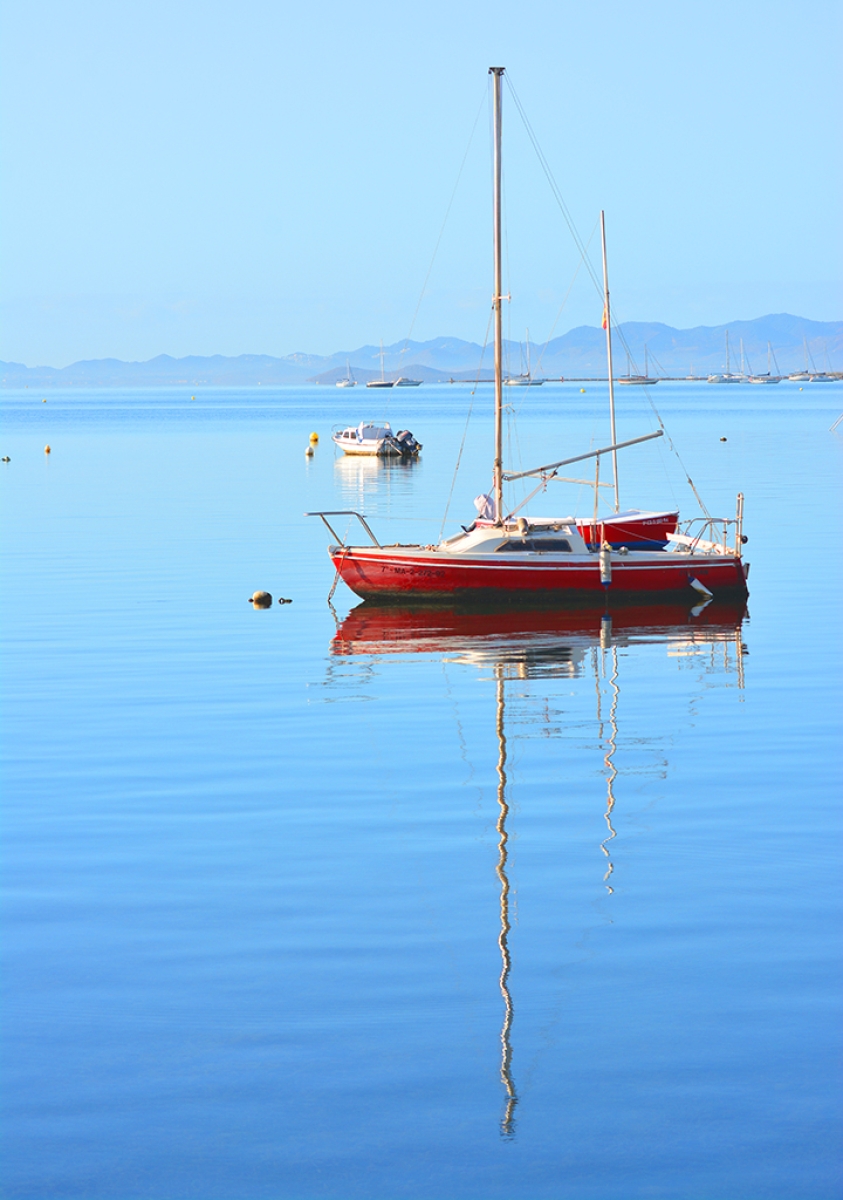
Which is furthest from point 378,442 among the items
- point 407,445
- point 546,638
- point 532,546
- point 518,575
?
point 546,638

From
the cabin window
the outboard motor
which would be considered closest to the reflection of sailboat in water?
the cabin window

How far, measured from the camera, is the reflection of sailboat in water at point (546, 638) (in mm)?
29594

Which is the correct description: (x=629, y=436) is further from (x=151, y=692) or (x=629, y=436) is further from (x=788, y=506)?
(x=151, y=692)

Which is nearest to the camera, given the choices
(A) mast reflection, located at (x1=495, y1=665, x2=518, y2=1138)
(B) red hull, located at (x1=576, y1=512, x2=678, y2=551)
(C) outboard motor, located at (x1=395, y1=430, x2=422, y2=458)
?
(A) mast reflection, located at (x1=495, y1=665, x2=518, y2=1138)

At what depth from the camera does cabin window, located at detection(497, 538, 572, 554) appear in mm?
38188

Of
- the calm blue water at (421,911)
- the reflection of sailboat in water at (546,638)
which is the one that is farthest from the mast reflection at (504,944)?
the reflection of sailboat in water at (546,638)

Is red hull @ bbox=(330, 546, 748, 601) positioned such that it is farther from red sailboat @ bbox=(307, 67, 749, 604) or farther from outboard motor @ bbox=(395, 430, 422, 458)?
outboard motor @ bbox=(395, 430, 422, 458)

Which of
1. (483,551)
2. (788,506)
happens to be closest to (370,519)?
(788,506)

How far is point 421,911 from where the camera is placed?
15258 millimetres

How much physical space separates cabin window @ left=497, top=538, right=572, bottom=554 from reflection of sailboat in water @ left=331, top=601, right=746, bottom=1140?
5.03ft

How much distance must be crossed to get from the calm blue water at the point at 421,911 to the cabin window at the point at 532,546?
10.2 feet

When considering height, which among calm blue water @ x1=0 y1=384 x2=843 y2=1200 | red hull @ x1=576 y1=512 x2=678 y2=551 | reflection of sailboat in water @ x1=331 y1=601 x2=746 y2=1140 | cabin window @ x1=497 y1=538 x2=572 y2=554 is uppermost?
cabin window @ x1=497 y1=538 x2=572 y2=554

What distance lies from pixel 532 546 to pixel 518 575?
0.87m

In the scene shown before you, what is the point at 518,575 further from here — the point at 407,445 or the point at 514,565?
the point at 407,445
